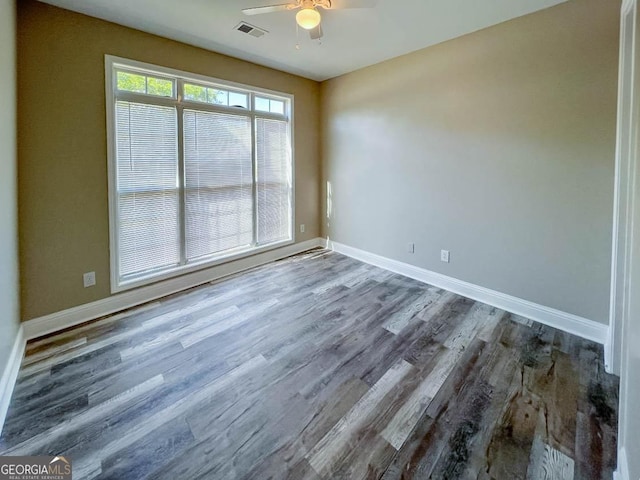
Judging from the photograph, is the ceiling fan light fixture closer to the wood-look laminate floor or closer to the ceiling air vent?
the ceiling air vent

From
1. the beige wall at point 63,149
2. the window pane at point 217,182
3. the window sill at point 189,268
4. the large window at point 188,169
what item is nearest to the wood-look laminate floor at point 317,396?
the window sill at point 189,268

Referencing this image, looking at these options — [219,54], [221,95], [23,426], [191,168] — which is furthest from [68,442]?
[219,54]

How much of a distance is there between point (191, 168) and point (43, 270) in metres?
1.66

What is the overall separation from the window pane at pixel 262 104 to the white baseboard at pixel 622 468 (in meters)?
4.43

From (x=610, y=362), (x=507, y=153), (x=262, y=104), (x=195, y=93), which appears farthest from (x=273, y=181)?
(x=610, y=362)

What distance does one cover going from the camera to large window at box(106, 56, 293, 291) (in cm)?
294

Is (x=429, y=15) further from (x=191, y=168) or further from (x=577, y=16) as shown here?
(x=191, y=168)

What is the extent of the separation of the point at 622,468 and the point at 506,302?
1816mm

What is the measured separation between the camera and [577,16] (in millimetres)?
2355

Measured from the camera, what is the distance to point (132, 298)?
3082mm

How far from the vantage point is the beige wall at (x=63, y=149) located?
2.38m

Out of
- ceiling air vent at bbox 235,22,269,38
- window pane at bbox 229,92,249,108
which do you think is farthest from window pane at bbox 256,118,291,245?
ceiling air vent at bbox 235,22,269,38

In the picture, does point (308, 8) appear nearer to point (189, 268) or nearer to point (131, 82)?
point (131, 82)

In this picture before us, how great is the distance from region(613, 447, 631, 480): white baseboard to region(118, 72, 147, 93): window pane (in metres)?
4.30
